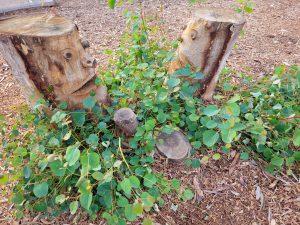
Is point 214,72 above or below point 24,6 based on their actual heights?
above

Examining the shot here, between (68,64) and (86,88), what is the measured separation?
203 millimetres

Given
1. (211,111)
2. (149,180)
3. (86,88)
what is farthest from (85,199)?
(211,111)

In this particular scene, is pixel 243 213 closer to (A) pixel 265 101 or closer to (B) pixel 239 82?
(A) pixel 265 101

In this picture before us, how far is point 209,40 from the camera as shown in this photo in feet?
5.83

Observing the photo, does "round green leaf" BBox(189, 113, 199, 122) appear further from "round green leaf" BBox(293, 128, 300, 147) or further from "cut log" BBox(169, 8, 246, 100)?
"round green leaf" BBox(293, 128, 300, 147)

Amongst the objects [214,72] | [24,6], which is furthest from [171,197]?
[24,6]

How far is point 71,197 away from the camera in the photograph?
1466 millimetres

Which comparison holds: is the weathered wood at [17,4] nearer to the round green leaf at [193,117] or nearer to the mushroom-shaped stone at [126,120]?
the mushroom-shaped stone at [126,120]

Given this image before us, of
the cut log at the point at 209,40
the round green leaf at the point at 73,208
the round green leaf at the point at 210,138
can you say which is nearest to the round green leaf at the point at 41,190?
the round green leaf at the point at 73,208

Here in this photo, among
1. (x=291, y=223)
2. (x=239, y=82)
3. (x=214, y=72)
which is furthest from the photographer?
(x=239, y=82)

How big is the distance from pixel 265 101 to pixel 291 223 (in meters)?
0.76

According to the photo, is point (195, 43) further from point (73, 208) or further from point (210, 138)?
point (73, 208)

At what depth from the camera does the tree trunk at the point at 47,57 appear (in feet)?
4.63

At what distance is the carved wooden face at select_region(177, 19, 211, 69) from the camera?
1763mm
